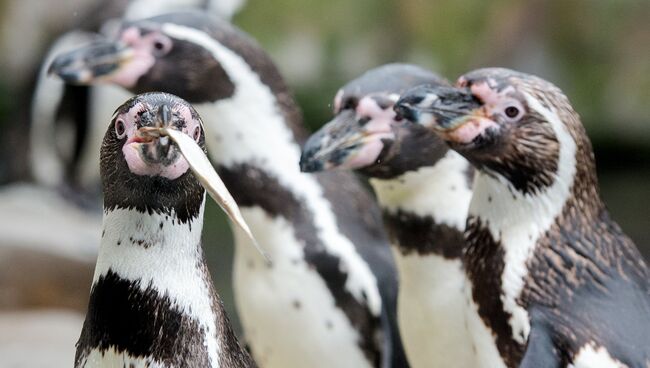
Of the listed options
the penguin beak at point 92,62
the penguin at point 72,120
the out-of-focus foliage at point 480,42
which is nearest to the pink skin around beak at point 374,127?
the penguin beak at point 92,62

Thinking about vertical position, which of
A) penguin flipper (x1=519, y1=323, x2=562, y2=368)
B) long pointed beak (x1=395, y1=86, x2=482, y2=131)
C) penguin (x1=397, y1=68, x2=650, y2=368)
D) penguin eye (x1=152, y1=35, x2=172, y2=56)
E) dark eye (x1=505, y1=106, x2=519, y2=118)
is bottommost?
penguin flipper (x1=519, y1=323, x2=562, y2=368)

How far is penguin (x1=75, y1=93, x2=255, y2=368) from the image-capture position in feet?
8.59

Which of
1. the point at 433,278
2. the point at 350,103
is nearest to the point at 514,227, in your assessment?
the point at 433,278

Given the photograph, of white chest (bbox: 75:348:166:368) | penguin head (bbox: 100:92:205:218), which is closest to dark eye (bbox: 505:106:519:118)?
penguin head (bbox: 100:92:205:218)

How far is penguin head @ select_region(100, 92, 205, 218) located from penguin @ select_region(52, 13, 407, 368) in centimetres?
133

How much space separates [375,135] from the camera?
375 cm

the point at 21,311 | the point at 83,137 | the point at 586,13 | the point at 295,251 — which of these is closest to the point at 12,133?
the point at 83,137

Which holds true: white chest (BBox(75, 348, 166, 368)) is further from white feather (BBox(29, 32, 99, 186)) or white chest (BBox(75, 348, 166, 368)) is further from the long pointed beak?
white feather (BBox(29, 32, 99, 186))

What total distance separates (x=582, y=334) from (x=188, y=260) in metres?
0.92

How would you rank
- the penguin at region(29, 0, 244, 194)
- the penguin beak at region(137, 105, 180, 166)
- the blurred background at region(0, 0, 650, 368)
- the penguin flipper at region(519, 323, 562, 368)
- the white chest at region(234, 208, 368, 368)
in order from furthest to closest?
the blurred background at region(0, 0, 650, 368)
the penguin at region(29, 0, 244, 194)
the white chest at region(234, 208, 368, 368)
the penguin flipper at region(519, 323, 562, 368)
the penguin beak at region(137, 105, 180, 166)

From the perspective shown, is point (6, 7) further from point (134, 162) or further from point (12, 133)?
point (134, 162)

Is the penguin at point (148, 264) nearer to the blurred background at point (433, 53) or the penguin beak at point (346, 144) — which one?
the penguin beak at point (346, 144)

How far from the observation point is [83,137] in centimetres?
868

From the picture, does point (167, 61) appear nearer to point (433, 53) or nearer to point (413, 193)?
point (413, 193)
